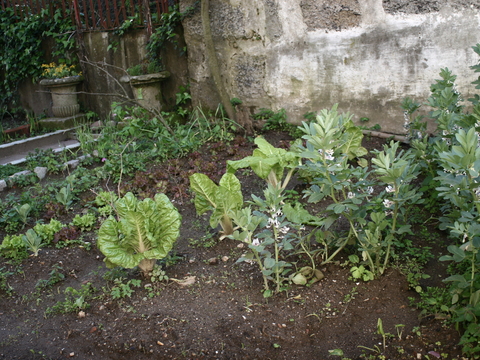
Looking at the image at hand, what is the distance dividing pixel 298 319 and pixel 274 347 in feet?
0.84

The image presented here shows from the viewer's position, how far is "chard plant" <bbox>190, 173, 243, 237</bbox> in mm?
3422

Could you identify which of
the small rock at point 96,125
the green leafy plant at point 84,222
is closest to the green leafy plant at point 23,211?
the green leafy plant at point 84,222

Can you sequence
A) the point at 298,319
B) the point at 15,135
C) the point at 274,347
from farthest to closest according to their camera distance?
1. the point at 15,135
2. the point at 298,319
3. the point at 274,347

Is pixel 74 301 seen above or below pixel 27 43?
below

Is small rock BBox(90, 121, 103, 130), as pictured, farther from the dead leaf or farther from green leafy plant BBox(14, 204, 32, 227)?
the dead leaf

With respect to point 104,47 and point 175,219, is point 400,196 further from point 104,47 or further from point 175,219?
point 104,47

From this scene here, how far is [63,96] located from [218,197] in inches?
203

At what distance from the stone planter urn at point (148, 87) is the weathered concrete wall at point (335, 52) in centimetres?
51

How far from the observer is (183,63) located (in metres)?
6.60

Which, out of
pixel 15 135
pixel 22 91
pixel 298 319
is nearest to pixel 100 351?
pixel 298 319

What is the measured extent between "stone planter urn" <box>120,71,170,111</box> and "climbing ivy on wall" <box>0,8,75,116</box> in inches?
78.4

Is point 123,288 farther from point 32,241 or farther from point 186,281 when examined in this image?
point 32,241

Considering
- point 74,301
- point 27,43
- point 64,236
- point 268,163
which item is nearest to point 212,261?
point 268,163

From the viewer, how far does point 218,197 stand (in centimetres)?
343
